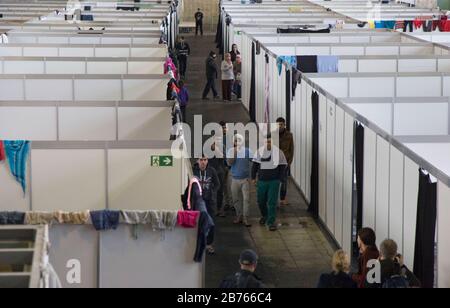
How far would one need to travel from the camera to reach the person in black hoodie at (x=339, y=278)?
9406mm

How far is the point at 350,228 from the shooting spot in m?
13.5

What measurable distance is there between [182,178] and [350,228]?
8.32 feet

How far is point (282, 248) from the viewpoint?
14578 mm

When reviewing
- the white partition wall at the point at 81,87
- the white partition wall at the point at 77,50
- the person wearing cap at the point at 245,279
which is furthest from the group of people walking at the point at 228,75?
the person wearing cap at the point at 245,279

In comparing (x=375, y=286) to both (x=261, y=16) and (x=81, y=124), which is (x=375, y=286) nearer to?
(x=81, y=124)

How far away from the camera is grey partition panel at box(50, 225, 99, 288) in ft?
33.4

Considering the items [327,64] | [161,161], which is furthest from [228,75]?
[161,161]

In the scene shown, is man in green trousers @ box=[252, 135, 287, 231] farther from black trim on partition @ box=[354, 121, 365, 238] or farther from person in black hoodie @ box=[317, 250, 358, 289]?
person in black hoodie @ box=[317, 250, 358, 289]

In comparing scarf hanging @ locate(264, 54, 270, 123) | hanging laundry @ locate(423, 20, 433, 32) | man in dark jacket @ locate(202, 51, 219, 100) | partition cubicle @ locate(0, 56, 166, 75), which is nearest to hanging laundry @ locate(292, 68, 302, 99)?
scarf hanging @ locate(264, 54, 270, 123)

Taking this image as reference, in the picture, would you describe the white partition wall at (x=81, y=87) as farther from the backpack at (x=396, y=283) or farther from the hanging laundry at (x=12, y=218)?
the backpack at (x=396, y=283)

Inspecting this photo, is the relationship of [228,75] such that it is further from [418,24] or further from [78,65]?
[418,24]

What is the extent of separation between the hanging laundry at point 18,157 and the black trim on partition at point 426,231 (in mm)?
5109

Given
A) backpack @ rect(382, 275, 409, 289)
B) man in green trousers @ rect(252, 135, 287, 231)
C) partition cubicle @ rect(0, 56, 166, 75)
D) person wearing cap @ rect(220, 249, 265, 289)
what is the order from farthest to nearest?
partition cubicle @ rect(0, 56, 166, 75)
man in green trousers @ rect(252, 135, 287, 231)
backpack @ rect(382, 275, 409, 289)
person wearing cap @ rect(220, 249, 265, 289)

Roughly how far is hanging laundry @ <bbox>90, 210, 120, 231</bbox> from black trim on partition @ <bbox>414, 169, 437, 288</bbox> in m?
3.27
